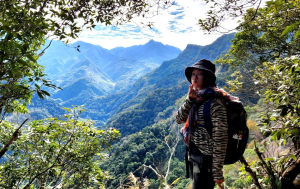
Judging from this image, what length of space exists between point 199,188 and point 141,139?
215ft

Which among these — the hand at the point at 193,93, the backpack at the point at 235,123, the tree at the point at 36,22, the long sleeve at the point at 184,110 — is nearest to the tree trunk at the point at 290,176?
the backpack at the point at 235,123

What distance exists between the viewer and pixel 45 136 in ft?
10.2

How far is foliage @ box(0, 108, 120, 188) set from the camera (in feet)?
10.1

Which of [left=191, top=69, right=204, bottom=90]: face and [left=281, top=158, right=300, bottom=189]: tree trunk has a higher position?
[left=191, top=69, right=204, bottom=90]: face

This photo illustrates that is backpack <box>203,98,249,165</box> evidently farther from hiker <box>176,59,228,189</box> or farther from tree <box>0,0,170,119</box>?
tree <box>0,0,170,119</box>

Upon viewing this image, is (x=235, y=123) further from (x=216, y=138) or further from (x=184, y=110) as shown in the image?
(x=184, y=110)

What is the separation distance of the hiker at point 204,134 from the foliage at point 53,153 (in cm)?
227

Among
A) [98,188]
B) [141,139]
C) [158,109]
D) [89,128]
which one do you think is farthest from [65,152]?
[158,109]

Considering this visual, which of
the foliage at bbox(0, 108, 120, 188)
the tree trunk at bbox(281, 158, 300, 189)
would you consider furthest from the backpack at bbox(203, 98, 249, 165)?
the foliage at bbox(0, 108, 120, 188)

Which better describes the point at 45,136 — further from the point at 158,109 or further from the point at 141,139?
the point at 158,109

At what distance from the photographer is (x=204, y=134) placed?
1766 millimetres

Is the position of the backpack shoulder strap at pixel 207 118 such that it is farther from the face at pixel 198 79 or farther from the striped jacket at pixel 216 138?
the face at pixel 198 79

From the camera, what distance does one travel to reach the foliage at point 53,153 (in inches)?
121

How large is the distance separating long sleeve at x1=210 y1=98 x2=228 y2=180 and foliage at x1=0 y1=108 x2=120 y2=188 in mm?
2510
